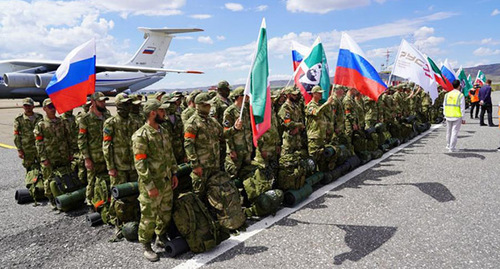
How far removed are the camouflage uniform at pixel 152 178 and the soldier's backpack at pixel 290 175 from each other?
219 centimetres

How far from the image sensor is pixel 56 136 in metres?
6.31

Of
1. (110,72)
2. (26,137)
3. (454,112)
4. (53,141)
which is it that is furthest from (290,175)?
(110,72)

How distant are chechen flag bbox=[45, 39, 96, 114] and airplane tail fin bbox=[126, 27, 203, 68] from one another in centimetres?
2910

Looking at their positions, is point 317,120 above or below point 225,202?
above

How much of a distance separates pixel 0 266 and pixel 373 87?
22.8 feet

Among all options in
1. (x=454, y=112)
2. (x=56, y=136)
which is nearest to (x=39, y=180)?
(x=56, y=136)

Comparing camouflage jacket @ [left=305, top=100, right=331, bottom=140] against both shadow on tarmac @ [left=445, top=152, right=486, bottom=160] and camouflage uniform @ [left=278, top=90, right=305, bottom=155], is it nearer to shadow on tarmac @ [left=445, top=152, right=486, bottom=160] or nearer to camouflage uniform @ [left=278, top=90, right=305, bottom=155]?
camouflage uniform @ [left=278, top=90, right=305, bottom=155]

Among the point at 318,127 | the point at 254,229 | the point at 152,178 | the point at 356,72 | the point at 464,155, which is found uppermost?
the point at 356,72

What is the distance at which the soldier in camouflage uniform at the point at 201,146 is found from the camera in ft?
15.7

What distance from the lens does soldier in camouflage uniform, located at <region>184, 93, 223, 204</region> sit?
4.79m

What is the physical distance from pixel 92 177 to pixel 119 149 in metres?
0.95

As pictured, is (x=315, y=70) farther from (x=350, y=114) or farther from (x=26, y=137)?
(x=26, y=137)

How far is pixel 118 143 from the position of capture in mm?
5051

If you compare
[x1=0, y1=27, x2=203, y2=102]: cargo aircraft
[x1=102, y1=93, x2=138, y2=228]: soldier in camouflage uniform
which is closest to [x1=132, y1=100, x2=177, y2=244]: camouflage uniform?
[x1=102, y1=93, x2=138, y2=228]: soldier in camouflage uniform
